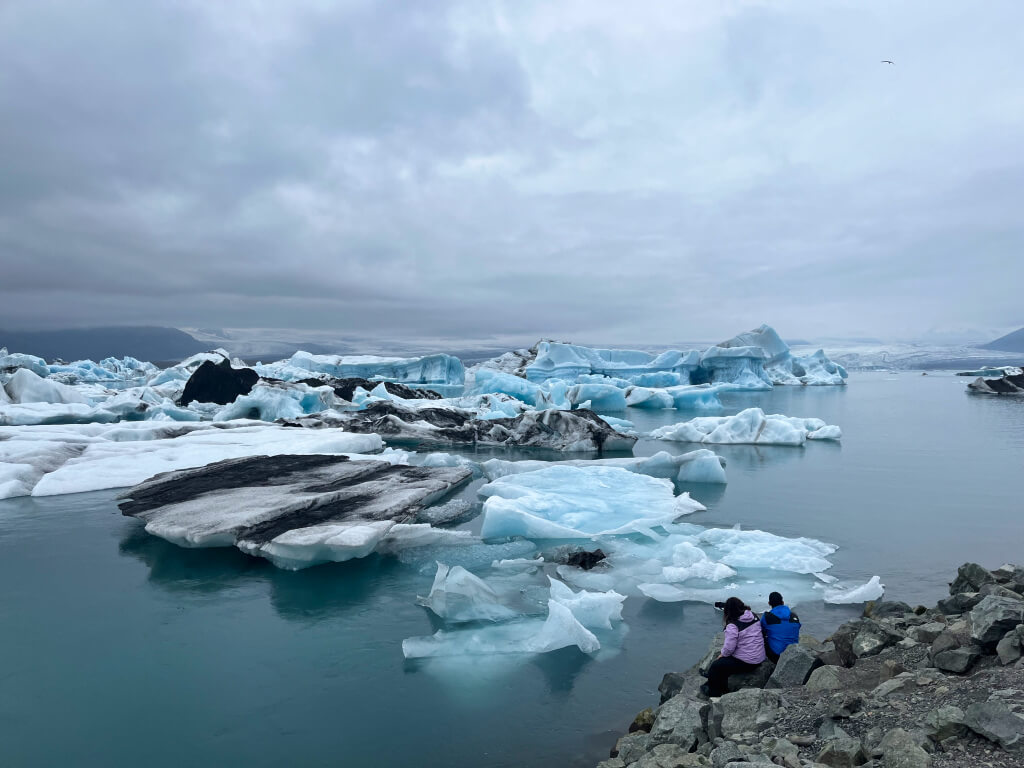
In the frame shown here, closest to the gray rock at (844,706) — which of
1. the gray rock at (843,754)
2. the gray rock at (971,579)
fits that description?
the gray rock at (843,754)

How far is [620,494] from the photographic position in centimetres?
1034

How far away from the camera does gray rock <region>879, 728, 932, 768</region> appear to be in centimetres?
264

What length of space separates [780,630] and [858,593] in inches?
87.7

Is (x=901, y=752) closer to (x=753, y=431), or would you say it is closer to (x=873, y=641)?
(x=873, y=641)

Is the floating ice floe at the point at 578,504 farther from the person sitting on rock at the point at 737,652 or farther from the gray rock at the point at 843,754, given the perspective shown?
the gray rock at the point at 843,754

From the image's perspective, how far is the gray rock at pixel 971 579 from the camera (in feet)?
16.8

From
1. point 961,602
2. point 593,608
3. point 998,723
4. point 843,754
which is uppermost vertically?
point 998,723

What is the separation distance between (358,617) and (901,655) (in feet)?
14.0

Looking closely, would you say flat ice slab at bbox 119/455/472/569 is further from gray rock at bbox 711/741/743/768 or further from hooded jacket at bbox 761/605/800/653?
gray rock at bbox 711/741/743/768

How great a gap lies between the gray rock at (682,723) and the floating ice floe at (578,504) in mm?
4507

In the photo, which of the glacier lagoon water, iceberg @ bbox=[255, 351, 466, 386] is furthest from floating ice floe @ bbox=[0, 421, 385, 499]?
iceberg @ bbox=[255, 351, 466, 386]

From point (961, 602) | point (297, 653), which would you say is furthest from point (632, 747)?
point (961, 602)

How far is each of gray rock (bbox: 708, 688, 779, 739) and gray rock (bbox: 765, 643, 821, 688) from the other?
1.04 feet

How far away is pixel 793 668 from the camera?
4.05 meters
